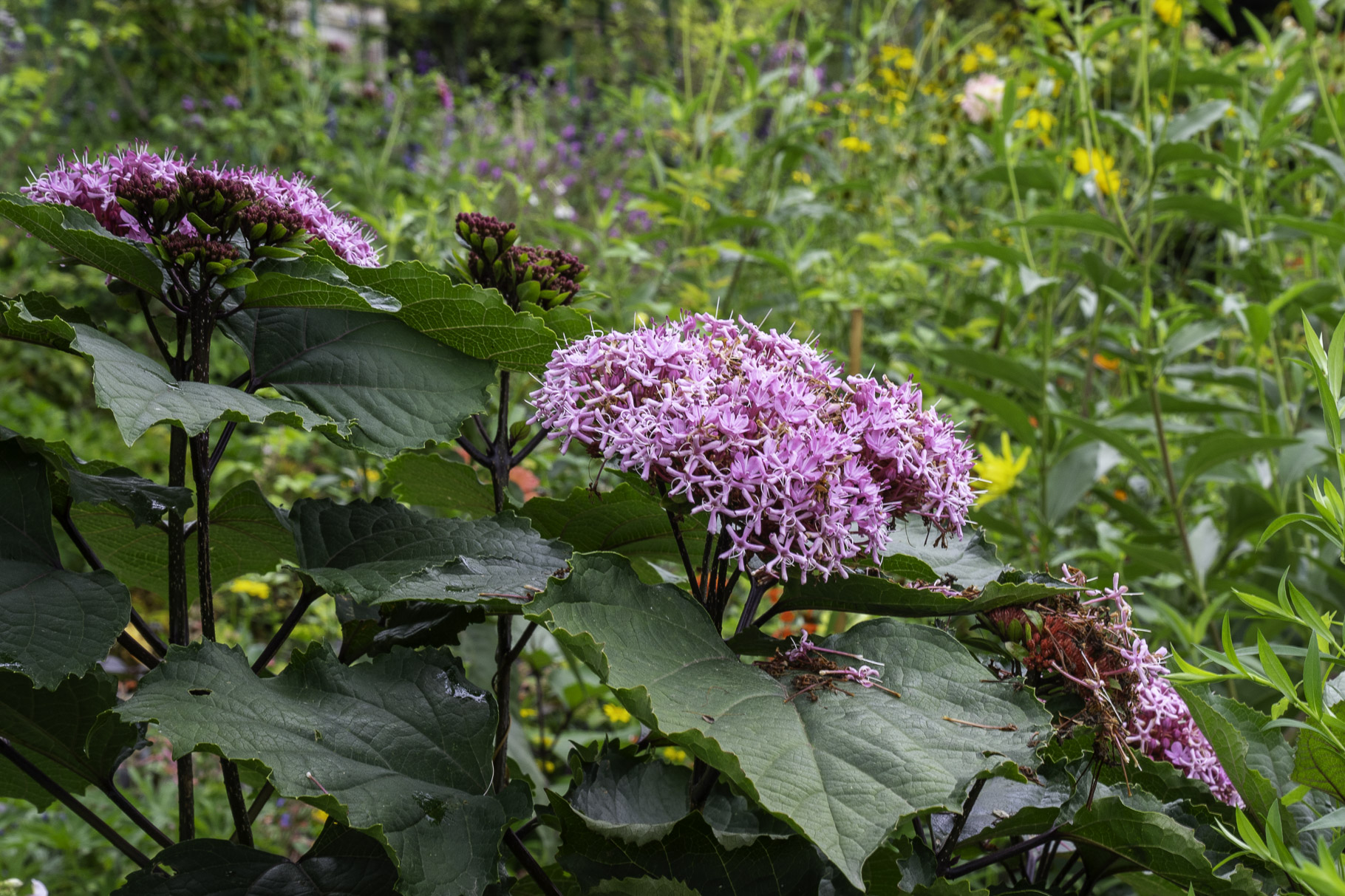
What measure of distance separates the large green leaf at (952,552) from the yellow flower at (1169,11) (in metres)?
1.80

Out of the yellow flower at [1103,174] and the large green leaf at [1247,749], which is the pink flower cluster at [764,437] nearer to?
the large green leaf at [1247,749]

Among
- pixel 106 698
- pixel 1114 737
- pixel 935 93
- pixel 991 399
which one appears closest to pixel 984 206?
pixel 935 93

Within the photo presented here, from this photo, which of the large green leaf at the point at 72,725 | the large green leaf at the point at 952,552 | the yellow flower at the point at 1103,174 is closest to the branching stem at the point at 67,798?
the large green leaf at the point at 72,725

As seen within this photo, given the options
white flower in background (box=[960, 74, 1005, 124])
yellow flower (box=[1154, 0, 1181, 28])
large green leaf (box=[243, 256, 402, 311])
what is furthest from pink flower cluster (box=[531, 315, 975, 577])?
white flower in background (box=[960, 74, 1005, 124])

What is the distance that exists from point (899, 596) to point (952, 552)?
20 cm

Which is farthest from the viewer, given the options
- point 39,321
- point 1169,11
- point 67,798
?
point 1169,11

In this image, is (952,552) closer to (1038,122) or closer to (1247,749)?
(1247,749)

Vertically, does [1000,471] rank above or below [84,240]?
below

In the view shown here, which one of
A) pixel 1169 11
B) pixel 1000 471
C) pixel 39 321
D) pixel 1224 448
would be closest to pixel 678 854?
pixel 39 321

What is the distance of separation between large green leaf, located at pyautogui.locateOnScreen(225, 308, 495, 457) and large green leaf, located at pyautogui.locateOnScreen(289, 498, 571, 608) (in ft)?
0.36

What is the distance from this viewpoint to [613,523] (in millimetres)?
1088

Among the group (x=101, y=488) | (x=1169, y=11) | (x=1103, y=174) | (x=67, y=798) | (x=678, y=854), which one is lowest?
(x=67, y=798)

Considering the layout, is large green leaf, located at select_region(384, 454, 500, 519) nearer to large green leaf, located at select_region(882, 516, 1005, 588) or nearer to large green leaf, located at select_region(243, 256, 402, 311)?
large green leaf, located at select_region(243, 256, 402, 311)

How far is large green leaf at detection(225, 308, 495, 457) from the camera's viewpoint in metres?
0.99
